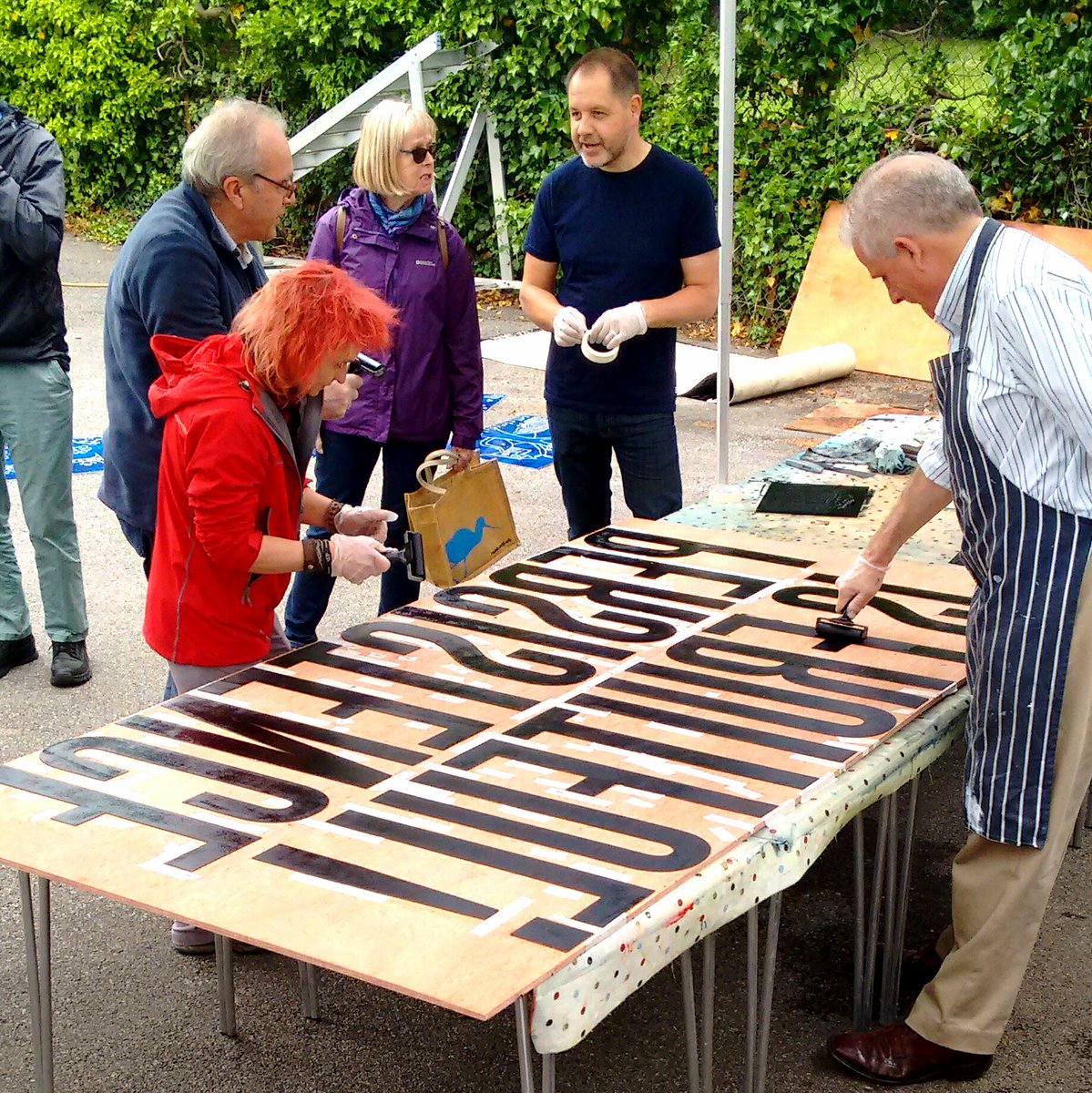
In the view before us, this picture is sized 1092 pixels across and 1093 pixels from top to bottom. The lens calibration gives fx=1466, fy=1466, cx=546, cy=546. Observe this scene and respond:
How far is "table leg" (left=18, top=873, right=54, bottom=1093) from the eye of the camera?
2.54m

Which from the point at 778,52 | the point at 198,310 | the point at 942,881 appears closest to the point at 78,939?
the point at 198,310

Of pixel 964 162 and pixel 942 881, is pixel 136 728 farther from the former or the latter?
pixel 964 162

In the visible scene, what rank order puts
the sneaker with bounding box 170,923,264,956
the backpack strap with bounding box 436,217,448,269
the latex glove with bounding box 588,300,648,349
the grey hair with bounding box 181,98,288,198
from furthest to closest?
the backpack strap with bounding box 436,217,448,269, the latex glove with bounding box 588,300,648,349, the grey hair with bounding box 181,98,288,198, the sneaker with bounding box 170,923,264,956

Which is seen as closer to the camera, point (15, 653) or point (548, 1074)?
point (548, 1074)

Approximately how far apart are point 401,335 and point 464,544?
77 cm

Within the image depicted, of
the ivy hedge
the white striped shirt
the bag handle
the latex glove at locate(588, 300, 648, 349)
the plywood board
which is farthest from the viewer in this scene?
the plywood board

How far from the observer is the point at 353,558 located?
3156 mm

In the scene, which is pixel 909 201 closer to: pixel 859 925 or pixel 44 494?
pixel 859 925

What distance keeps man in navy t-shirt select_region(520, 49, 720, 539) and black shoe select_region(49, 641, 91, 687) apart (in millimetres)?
1755

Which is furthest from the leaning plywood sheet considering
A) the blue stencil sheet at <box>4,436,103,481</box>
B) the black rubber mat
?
the blue stencil sheet at <box>4,436,103,481</box>

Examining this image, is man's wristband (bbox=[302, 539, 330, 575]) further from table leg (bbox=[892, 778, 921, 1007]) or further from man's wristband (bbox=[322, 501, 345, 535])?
table leg (bbox=[892, 778, 921, 1007])

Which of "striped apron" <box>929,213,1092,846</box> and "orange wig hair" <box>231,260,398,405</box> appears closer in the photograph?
"striped apron" <box>929,213,1092,846</box>

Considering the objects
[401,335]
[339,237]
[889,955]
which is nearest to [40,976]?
[889,955]

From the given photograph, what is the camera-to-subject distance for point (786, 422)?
8352 mm
